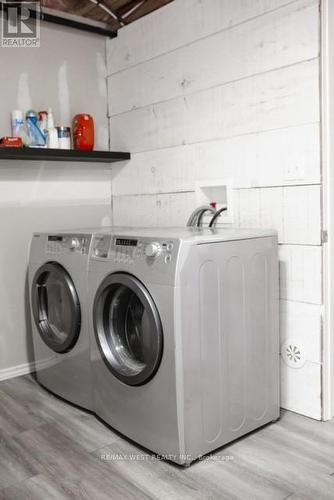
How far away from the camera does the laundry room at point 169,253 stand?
6.34 ft

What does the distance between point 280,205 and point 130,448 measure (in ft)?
→ 4.17

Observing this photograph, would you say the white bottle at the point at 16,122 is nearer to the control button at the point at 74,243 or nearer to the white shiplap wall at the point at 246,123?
the white shiplap wall at the point at 246,123

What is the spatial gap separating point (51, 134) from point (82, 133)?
204 millimetres

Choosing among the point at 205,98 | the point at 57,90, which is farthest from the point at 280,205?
the point at 57,90

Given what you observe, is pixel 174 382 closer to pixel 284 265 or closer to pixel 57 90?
pixel 284 265

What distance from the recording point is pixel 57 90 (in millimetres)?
3127

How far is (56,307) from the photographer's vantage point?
269cm

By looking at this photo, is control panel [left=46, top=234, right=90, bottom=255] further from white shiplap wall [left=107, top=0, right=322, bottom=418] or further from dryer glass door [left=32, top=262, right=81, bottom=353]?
white shiplap wall [left=107, top=0, right=322, bottom=418]

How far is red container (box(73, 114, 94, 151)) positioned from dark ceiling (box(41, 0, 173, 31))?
64 centimetres

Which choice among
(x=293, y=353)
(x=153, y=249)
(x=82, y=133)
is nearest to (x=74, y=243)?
(x=153, y=249)

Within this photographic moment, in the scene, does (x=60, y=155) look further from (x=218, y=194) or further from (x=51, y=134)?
(x=218, y=194)

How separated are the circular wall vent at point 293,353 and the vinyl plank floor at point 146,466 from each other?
0.82ft

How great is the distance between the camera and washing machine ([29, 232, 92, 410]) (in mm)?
2424

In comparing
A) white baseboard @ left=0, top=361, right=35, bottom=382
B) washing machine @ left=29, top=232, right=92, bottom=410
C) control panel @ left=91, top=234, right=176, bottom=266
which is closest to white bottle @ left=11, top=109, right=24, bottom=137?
washing machine @ left=29, top=232, right=92, bottom=410
